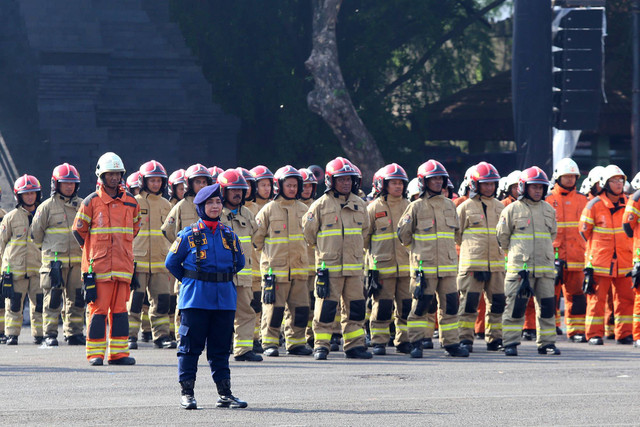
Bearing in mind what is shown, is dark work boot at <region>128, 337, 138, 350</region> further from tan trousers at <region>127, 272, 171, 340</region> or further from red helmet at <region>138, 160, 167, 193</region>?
red helmet at <region>138, 160, 167, 193</region>

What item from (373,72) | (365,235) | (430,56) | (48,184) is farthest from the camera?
(430,56)

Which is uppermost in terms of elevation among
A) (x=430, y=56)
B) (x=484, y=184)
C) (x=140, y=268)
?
(x=430, y=56)

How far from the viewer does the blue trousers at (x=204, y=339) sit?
1019 centimetres

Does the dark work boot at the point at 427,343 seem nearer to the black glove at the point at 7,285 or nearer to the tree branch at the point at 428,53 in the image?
the black glove at the point at 7,285

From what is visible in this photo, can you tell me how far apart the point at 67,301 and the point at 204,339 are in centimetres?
597

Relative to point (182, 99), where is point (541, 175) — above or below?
below

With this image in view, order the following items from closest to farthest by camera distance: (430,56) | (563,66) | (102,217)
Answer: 1. (102,217)
2. (563,66)
3. (430,56)

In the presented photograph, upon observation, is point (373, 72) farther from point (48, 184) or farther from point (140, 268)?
point (140, 268)

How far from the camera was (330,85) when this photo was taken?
26.5 meters

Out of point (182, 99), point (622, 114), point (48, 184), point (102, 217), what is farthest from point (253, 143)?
point (102, 217)

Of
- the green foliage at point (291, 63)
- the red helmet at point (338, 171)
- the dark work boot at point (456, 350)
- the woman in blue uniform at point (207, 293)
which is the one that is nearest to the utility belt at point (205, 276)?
the woman in blue uniform at point (207, 293)

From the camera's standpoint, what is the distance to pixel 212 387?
453 inches

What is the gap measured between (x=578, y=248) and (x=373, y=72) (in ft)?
43.6

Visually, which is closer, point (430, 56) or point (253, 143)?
point (253, 143)
